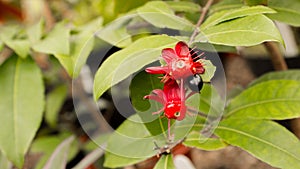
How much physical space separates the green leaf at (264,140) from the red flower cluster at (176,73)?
0.47ft

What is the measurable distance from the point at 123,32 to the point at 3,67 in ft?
0.78

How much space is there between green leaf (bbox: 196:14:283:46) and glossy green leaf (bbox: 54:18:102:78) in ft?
0.69

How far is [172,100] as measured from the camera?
427 mm

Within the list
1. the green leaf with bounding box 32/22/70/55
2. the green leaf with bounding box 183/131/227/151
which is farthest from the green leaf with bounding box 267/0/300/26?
the green leaf with bounding box 32/22/70/55

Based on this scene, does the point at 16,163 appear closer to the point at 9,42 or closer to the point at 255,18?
the point at 9,42

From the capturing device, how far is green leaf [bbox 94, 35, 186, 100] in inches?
17.1

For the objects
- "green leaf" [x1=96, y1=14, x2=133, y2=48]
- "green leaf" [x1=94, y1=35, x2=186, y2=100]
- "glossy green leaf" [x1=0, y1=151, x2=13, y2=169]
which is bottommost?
"glossy green leaf" [x1=0, y1=151, x2=13, y2=169]

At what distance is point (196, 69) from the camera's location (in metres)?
0.42

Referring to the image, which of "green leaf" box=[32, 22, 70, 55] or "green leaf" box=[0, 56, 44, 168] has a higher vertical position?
"green leaf" box=[32, 22, 70, 55]

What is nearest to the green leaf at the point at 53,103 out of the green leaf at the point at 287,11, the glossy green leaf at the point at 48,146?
the glossy green leaf at the point at 48,146

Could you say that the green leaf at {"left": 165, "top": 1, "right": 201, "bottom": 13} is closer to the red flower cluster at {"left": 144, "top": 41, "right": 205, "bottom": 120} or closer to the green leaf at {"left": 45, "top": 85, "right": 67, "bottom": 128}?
the red flower cluster at {"left": 144, "top": 41, "right": 205, "bottom": 120}

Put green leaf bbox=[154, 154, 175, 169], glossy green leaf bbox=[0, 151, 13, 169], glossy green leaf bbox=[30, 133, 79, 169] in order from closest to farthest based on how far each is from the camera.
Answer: green leaf bbox=[154, 154, 175, 169] < glossy green leaf bbox=[0, 151, 13, 169] < glossy green leaf bbox=[30, 133, 79, 169]

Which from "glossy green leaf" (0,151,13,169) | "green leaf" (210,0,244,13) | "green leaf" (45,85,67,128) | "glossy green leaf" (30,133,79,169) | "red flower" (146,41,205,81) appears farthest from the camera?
"green leaf" (45,85,67,128)

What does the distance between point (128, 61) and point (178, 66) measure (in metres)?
0.06
